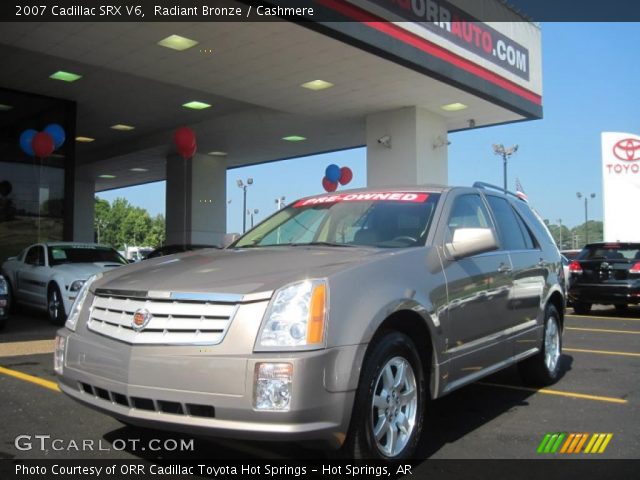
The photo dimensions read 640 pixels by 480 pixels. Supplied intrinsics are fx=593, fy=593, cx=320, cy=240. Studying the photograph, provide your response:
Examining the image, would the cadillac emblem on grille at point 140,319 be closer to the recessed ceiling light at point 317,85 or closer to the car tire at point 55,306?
the car tire at point 55,306

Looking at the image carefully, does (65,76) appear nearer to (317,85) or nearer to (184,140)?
(184,140)

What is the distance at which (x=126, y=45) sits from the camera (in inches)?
437

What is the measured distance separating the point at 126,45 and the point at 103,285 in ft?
29.0

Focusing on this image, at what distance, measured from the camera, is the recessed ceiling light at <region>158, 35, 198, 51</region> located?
10.8m

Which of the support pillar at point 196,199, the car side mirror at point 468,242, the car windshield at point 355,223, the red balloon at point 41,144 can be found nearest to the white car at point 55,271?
the red balloon at point 41,144

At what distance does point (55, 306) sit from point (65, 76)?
22.7ft

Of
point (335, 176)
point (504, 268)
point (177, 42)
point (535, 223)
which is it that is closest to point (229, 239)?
point (504, 268)

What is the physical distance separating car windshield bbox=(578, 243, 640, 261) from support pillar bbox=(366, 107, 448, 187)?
4.56 metres

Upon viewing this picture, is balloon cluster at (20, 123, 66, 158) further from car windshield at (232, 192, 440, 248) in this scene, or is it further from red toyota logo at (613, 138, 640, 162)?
red toyota logo at (613, 138, 640, 162)

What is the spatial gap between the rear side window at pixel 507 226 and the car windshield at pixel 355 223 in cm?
97

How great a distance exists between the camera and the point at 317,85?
13.9 meters

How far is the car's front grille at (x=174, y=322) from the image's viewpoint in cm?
293

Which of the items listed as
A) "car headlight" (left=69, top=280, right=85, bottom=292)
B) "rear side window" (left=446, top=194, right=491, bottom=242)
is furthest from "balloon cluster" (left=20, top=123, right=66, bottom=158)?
"rear side window" (left=446, top=194, right=491, bottom=242)

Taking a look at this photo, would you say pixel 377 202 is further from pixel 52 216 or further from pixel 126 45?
pixel 52 216
